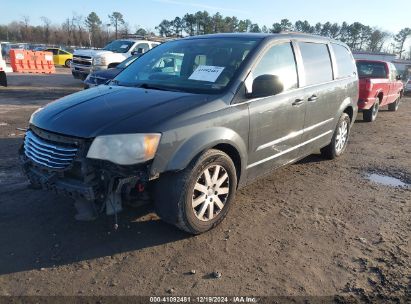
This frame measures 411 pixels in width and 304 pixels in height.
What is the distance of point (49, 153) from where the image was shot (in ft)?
10.9

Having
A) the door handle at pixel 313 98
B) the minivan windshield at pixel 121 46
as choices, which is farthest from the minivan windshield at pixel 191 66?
the minivan windshield at pixel 121 46

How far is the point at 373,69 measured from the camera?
38.8ft

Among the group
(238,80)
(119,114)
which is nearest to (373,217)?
(238,80)

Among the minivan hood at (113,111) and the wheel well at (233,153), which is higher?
the minivan hood at (113,111)

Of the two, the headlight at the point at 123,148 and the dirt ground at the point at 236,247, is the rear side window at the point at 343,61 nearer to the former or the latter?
the dirt ground at the point at 236,247

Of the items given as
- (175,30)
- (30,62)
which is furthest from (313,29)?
(30,62)

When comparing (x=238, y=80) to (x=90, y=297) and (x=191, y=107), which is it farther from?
(x=90, y=297)

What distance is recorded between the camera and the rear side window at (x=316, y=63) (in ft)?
16.4

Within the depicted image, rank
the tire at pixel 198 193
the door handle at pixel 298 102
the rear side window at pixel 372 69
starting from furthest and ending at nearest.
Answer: the rear side window at pixel 372 69 < the door handle at pixel 298 102 < the tire at pixel 198 193

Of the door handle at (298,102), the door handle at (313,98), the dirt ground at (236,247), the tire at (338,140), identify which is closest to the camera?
the dirt ground at (236,247)

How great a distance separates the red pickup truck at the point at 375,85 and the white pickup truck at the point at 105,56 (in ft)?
27.8

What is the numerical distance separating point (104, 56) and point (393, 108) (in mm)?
11188

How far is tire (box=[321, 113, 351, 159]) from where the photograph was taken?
615cm

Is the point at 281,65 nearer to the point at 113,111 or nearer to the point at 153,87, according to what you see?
the point at 153,87
